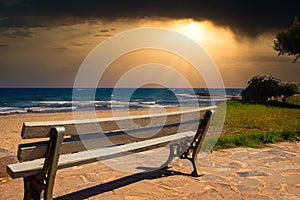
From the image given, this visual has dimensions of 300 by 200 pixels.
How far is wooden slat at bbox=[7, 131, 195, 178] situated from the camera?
279 cm

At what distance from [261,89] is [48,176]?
90.8ft

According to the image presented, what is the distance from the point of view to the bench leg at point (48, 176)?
2871mm

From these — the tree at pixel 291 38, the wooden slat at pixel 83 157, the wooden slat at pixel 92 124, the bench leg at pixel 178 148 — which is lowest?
the bench leg at pixel 178 148

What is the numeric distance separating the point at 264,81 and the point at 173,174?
25.7 m

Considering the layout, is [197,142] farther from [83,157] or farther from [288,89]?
[288,89]

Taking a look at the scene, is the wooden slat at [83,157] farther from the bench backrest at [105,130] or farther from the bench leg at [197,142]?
the bench leg at [197,142]

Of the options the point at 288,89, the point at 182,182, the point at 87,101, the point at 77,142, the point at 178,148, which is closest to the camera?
the point at 77,142

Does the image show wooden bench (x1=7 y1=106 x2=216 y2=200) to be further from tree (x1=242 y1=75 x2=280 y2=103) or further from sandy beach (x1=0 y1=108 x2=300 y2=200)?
tree (x1=242 y1=75 x2=280 y2=103)

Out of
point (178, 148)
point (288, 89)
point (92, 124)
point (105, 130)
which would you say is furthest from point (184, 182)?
point (288, 89)

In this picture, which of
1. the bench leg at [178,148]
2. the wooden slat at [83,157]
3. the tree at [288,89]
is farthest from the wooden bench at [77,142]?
the tree at [288,89]

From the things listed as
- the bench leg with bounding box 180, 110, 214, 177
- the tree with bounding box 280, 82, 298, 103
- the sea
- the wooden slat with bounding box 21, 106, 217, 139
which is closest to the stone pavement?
the bench leg with bounding box 180, 110, 214, 177

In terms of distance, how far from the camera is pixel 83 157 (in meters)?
3.30

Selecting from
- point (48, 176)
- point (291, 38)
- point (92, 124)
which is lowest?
point (48, 176)

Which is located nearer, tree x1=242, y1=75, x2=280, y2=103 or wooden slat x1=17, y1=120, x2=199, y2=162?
wooden slat x1=17, y1=120, x2=199, y2=162
